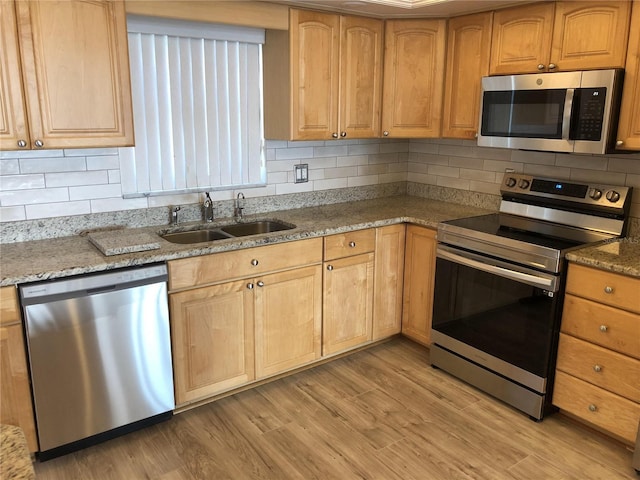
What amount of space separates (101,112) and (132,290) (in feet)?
2.71

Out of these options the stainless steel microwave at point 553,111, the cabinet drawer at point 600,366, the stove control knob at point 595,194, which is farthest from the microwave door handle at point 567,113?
the cabinet drawer at point 600,366

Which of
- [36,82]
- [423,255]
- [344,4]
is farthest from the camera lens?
[423,255]

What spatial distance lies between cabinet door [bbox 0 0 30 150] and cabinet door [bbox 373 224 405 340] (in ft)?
6.47

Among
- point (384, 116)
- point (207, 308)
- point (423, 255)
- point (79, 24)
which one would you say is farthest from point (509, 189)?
point (79, 24)

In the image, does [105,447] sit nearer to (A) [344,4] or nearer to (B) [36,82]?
(B) [36,82]

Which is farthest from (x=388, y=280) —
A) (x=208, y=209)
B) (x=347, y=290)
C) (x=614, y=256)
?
(x=614, y=256)

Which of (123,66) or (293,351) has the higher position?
(123,66)

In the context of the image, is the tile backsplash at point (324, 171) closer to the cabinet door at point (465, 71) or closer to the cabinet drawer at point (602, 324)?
the cabinet door at point (465, 71)

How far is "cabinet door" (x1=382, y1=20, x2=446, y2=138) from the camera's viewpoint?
3268 millimetres

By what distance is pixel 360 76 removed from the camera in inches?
Result: 129

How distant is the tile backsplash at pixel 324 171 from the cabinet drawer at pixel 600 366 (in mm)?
834

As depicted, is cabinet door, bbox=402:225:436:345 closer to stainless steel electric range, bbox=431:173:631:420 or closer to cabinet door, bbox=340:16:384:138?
stainless steel electric range, bbox=431:173:631:420

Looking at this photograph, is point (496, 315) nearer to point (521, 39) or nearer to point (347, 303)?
point (347, 303)

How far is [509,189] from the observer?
329 centimetres
